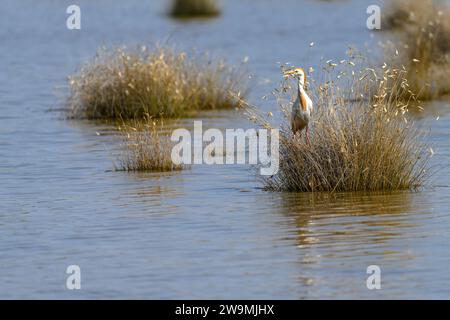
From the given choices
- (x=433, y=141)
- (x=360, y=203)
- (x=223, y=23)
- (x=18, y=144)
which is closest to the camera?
(x=360, y=203)

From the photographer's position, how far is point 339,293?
873cm

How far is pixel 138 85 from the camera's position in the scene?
19312mm

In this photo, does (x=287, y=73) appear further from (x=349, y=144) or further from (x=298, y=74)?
(x=349, y=144)

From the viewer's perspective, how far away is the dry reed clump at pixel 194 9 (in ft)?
145

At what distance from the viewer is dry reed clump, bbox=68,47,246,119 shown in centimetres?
1928

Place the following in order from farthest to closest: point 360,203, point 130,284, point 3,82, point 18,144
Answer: point 3,82 → point 18,144 → point 360,203 → point 130,284

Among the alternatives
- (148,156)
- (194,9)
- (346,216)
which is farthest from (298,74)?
(194,9)

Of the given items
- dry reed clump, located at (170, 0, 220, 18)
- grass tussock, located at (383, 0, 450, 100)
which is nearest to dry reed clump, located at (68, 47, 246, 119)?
grass tussock, located at (383, 0, 450, 100)

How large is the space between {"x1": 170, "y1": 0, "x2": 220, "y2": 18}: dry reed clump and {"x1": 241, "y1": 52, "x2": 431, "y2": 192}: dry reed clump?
32.1 metres

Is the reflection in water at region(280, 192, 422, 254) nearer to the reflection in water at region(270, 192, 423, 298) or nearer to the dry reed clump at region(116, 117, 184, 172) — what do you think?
the reflection in water at region(270, 192, 423, 298)

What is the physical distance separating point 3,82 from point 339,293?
1914 cm

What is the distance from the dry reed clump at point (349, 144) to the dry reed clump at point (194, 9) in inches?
1263
